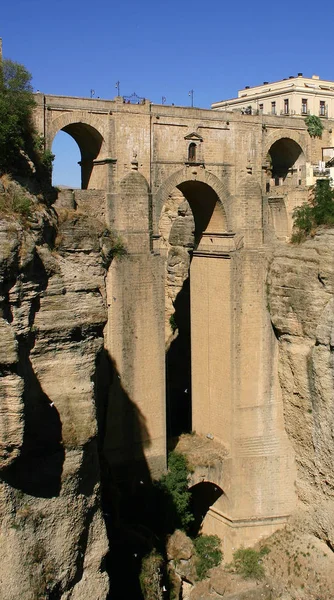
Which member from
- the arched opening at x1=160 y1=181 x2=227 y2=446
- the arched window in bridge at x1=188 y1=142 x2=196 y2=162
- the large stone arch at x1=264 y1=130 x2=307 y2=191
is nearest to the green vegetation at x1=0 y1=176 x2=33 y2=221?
the arched window in bridge at x1=188 y1=142 x2=196 y2=162

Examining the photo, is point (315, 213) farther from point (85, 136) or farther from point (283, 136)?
point (85, 136)

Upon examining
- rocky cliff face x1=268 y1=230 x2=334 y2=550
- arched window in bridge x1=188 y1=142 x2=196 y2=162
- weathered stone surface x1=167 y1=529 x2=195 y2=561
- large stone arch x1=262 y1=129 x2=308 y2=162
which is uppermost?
large stone arch x1=262 y1=129 x2=308 y2=162

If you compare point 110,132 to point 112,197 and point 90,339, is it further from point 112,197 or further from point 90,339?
point 90,339

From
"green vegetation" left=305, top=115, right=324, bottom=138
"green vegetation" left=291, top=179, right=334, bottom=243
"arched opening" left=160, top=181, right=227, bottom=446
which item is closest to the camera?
"green vegetation" left=291, top=179, right=334, bottom=243

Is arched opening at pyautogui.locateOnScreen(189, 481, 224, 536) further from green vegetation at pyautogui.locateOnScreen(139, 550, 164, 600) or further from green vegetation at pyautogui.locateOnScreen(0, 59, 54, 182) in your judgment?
green vegetation at pyautogui.locateOnScreen(0, 59, 54, 182)

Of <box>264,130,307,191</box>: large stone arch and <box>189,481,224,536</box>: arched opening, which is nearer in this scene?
<box>189,481,224,536</box>: arched opening

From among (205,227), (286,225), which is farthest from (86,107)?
(286,225)
